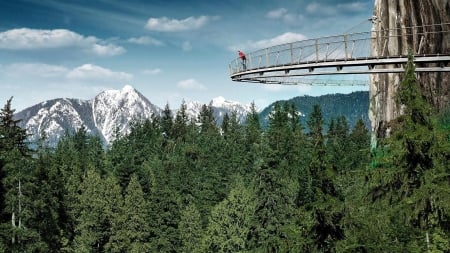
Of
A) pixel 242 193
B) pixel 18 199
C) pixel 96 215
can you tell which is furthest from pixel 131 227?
pixel 18 199

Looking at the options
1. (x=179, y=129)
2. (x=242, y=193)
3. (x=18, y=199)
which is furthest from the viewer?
(x=179, y=129)

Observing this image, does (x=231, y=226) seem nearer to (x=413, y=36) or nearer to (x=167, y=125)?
(x=413, y=36)

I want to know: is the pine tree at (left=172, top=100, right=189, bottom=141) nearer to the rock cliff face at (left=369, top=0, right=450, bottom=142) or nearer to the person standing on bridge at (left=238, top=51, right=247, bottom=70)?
the rock cliff face at (left=369, top=0, right=450, bottom=142)

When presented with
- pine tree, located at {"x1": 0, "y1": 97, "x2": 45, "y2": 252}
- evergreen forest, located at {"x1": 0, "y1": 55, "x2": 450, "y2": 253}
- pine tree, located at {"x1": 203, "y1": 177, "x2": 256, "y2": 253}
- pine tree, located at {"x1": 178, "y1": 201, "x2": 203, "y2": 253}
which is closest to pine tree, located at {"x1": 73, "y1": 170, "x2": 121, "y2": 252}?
evergreen forest, located at {"x1": 0, "y1": 55, "x2": 450, "y2": 253}

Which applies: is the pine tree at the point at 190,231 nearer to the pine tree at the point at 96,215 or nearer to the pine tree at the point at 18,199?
the pine tree at the point at 96,215

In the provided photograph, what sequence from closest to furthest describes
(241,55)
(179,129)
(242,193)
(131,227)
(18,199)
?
(241,55) → (18,199) → (242,193) → (131,227) → (179,129)

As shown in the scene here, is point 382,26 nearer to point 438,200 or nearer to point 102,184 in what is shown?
point 438,200

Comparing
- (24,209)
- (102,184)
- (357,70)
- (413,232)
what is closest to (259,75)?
(357,70)
